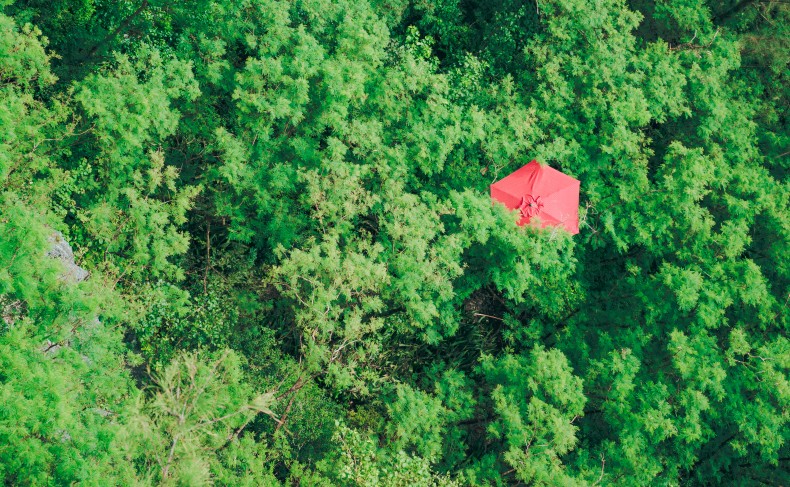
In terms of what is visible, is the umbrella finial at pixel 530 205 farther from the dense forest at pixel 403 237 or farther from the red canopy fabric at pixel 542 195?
the dense forest at pixel 403 237

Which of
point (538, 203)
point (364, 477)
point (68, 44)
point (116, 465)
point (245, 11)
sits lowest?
point (364, 477)

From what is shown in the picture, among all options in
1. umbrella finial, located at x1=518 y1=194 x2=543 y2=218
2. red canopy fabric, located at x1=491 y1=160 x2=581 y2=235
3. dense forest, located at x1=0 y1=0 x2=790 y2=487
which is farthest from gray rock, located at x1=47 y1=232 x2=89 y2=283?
umbrella finial, located at x1=518 y1=194 x2=543 y2=218

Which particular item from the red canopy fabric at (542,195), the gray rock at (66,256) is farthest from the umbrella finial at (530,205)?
the gray rock at (66,256)

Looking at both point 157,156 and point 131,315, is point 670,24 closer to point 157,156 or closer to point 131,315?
point 157,156

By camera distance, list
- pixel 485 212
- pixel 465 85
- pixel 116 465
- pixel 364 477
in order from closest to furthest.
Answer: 1. pixel 116 465
2. pixel 364 477
3. pixel 485 212
4. pixel 465 85

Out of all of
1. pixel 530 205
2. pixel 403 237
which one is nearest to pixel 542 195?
pixel 530 205

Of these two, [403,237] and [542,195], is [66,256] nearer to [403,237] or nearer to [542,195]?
[403,237]

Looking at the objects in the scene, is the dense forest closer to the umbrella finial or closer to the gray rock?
the gray rock

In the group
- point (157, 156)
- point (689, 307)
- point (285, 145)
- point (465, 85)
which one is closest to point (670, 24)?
point (465, 85)
